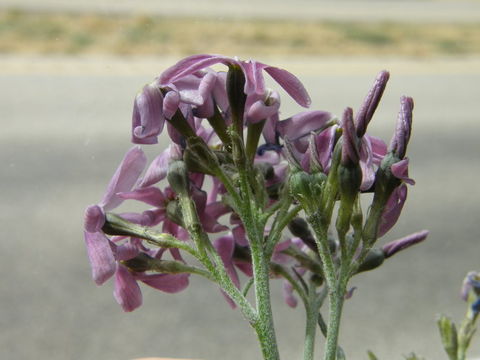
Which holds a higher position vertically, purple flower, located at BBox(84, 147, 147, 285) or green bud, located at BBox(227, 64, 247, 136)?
green bud, located at BBox(227, 64, 247, 136)

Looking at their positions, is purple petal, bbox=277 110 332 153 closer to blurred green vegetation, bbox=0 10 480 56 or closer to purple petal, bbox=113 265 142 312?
purple petal, bbox=113 265 142 312

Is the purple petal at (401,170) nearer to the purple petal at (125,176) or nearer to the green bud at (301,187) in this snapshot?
the green bud at (301,187)

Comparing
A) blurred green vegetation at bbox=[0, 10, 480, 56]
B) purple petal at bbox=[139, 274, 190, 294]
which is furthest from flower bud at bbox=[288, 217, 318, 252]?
blurred green vegetation at bbox=[0, 10, 480, 56]

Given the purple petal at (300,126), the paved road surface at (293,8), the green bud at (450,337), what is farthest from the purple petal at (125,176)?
the paved road surface at (293,8)

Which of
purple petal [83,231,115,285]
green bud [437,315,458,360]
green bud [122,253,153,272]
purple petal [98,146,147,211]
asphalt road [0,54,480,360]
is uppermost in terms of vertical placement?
purple petal [98,146,147,211]

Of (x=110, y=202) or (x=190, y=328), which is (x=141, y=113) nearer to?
(x=110, y=202)

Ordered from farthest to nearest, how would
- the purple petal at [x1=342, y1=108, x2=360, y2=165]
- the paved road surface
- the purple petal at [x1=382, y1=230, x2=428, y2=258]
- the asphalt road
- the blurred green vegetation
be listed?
the paved road surface → the blurred green vegetation → the asphalt road → the purple petal at [x1=382, y1=230, x2=428, y2=258] → the purple petal at [x1=342, y1=108, x2=360, y2=165]

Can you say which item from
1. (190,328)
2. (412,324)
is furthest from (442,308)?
(190,328)
